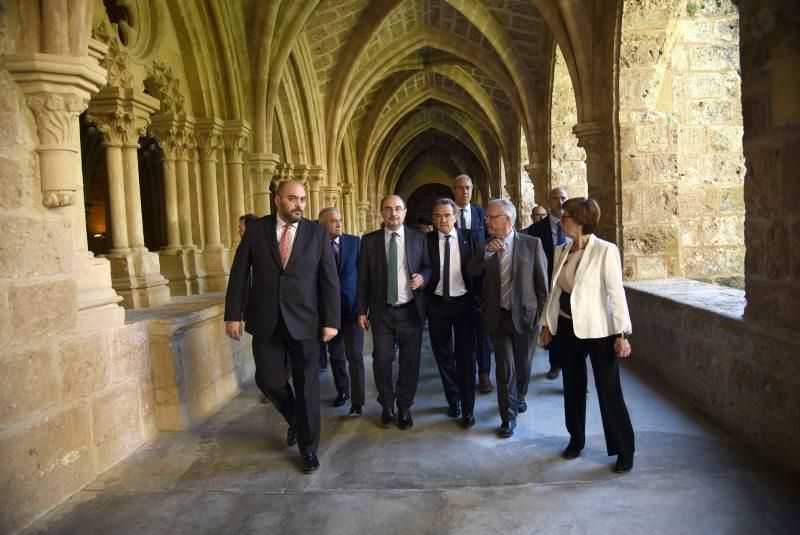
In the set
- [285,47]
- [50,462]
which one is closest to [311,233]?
[50,462]

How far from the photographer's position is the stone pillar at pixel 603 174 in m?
5.82

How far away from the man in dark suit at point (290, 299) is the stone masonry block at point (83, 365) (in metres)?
0.70

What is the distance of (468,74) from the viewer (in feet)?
48.6

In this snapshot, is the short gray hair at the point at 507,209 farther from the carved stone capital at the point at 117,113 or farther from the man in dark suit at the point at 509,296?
the carved stone capital at the point at 117,113

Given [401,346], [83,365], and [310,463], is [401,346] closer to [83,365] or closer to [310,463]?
[310,463]

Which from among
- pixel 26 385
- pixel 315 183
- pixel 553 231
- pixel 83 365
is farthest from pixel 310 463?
pixel 315 183

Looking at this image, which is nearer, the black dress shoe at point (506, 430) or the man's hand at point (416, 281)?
the black dress shoe at point (506, 430)

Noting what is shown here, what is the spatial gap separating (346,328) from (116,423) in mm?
1586

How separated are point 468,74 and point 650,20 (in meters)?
9.77

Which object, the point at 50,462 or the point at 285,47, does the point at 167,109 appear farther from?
the point at 50,462

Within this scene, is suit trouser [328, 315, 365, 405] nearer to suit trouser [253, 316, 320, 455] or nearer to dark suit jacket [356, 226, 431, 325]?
dark suit jacket [356, 226, 431, 325]

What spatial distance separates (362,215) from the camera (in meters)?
19.8

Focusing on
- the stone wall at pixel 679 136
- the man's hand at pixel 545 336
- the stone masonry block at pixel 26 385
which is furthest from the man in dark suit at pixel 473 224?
the stone masonry block at pixel 26 385

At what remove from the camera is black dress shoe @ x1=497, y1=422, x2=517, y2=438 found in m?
3.43
